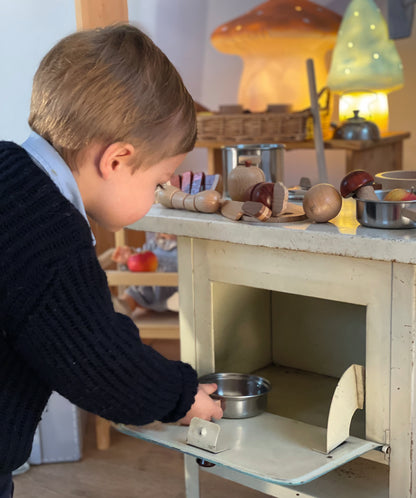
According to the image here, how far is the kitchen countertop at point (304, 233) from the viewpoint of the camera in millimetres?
975

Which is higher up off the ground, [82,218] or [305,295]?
[82,218]

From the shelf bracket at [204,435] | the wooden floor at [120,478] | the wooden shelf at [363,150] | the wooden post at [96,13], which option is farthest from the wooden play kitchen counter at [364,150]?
the shelf bracket at [204,435]

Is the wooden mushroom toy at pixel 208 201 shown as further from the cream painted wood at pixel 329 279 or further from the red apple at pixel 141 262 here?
the red apple at pixel 141 262

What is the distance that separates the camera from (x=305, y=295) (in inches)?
46.9

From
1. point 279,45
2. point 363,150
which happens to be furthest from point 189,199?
point 279,45

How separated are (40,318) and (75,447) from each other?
3.95ft

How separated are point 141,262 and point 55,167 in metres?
1.29

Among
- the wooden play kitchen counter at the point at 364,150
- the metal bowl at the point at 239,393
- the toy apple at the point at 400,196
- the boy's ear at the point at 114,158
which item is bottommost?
the metal bowl at the point at 239,393

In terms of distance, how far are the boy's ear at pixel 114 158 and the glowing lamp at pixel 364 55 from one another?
6.67 feet

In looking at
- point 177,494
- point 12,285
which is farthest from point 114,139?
point 177,494

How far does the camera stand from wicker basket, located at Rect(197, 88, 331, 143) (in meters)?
2.68

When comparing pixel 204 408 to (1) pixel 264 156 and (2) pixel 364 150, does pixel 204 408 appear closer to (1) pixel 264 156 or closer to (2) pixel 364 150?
(1) pixel 264 156

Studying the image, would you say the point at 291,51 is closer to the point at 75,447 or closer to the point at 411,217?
the point at 75,447

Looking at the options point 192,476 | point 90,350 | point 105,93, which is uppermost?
point 105,93
